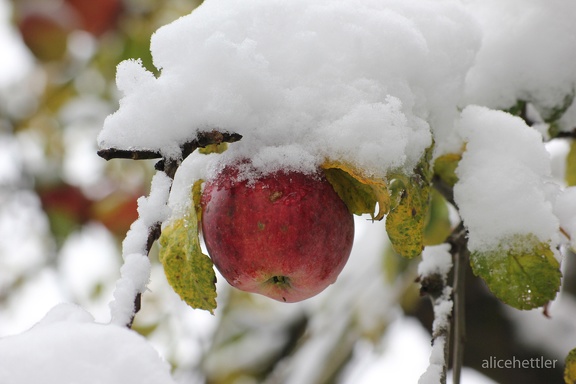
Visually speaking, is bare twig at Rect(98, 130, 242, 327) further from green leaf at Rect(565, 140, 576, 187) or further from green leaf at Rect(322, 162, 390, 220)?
green leaf at Rect(565, 140, 576, 187)

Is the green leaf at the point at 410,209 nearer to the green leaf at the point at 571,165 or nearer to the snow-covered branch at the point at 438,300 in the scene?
the snow-covered branch at the point at 438,300

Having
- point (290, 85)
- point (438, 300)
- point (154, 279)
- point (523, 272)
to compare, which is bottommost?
point (154, 279)

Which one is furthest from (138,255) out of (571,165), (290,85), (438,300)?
(571,165)

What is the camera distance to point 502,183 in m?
0.66

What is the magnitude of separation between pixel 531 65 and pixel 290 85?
0.38m

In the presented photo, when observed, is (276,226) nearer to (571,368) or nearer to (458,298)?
(458,298)

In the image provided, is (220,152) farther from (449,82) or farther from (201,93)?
(449,82)

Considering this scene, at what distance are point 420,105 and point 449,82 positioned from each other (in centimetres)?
5

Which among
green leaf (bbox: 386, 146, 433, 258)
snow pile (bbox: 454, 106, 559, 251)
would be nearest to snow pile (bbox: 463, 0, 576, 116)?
snow pile (bbox: 454, 106, 559, 251)

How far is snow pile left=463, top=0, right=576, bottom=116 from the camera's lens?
822mm

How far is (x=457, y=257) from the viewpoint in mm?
764

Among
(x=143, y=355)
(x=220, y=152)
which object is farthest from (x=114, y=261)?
(x=143, y=355)

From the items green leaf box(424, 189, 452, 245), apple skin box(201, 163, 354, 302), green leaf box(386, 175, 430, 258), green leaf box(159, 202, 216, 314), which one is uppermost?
green leaf box(386, 175, 430, 258)

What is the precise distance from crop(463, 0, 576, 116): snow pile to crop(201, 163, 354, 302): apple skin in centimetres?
30
